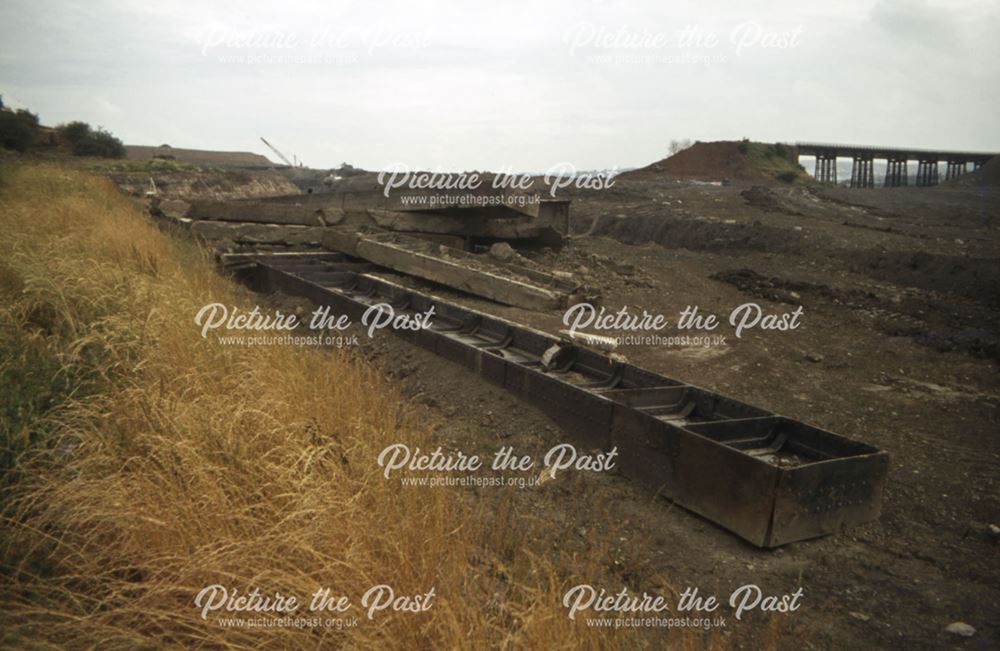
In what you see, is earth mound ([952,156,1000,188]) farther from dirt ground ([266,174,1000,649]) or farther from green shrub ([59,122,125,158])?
green shrub ([59,122,125,158])

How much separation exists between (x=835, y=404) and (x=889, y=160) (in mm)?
53751

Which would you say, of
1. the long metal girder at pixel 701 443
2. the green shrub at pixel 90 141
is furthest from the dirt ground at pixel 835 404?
the green shrub at pixel 90 141

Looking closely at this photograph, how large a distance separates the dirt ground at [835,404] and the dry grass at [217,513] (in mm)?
659

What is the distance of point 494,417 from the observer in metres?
5.96

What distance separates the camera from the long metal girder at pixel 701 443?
13.1 ft

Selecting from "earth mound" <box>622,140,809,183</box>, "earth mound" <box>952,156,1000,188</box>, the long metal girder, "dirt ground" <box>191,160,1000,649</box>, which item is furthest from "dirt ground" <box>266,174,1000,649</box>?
"earth mound" <box>622,140,809,183</box>

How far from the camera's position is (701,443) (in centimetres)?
429

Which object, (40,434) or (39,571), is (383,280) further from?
(39,571)

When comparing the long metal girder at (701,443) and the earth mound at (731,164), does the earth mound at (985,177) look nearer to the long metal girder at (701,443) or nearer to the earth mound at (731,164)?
the earth mound at (731,164)

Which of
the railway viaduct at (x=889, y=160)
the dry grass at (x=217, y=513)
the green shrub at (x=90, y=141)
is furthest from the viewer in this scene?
the railway viaduct at (x=889, y=160)

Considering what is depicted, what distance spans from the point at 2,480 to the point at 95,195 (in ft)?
42.6

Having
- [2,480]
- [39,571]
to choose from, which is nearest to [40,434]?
[2,480]

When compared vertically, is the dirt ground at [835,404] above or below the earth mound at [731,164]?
below

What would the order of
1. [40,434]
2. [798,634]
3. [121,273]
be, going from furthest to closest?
[121,273], [40,434], [798,634]
